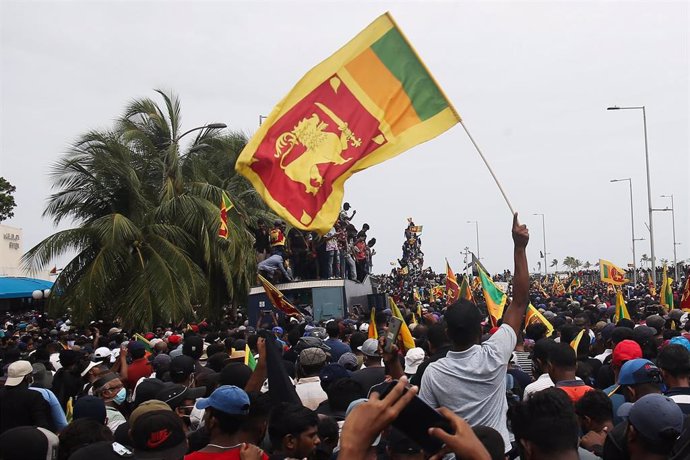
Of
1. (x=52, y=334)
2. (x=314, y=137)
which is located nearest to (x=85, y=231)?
(x=52, y=334)

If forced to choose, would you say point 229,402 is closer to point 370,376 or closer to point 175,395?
point 175,395

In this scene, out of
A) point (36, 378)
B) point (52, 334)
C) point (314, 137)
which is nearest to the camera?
point (314, 137)

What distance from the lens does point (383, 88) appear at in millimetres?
6664

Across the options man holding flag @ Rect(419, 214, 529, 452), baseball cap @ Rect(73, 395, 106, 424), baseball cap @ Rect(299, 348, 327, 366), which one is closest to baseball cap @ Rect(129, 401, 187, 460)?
man holding flag @ Rect(419, 214, 529, 452)

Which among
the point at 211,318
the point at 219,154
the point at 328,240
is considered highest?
the point at 219,154

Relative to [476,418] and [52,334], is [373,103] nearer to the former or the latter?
[476,418]

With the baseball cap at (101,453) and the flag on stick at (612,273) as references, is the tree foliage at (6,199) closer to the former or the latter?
the flag on stick at (612,273)

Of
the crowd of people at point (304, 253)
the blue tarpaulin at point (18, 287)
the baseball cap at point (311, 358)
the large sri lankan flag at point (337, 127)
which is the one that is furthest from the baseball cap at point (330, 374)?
the blue tarpaulin at point (18, 287)

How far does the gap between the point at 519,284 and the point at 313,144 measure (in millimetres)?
2886

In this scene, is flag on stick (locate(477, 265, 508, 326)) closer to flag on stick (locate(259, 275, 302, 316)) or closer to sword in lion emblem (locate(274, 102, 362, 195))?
flag on stick (locate(259, 275, 302, 316))

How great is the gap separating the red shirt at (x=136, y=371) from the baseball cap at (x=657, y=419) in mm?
5566

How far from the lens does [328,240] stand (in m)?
20.6

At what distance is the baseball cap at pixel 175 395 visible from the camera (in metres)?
5.64

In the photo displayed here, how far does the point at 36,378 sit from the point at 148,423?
5084 mm
